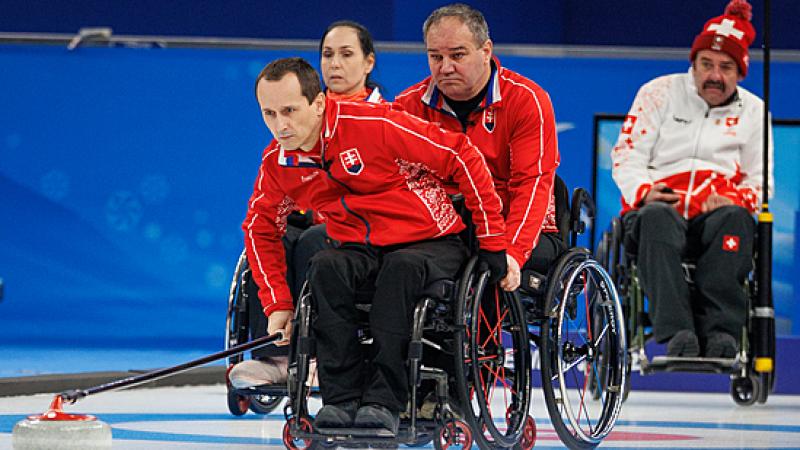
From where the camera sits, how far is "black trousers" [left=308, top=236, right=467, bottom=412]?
9.84 ft

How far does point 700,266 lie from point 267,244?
82.2 inches

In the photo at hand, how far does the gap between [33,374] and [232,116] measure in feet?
6.50

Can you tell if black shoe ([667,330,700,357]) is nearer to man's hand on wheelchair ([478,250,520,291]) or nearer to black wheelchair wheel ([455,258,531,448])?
black wheelchair wheel ([455,258,531,448])

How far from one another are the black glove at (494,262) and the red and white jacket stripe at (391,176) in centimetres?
2

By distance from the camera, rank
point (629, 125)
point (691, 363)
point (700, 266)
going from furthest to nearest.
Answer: point (629, 125) → point (700, 266) → point (691, 363)

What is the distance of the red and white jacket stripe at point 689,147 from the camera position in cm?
524

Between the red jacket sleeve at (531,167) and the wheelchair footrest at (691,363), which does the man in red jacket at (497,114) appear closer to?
the red jacket sleeve at (531,167)

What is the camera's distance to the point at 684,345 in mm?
4961

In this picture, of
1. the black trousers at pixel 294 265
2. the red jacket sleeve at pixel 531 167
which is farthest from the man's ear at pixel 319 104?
the black trousers at pixel 294 265

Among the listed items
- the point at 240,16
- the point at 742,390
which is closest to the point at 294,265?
the point at 742,390

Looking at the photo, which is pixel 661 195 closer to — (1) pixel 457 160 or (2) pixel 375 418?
(1) pixel 457 160

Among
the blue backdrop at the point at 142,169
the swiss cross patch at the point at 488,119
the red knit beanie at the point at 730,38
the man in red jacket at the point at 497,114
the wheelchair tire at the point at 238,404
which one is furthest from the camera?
the blue backdrop at the point at 142,169

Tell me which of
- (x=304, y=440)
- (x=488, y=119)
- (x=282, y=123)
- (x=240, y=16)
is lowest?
(x=304, y=440)

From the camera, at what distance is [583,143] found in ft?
22.6
